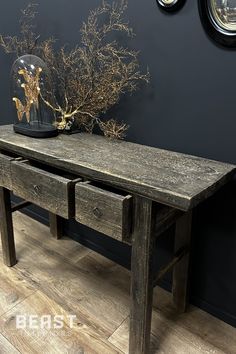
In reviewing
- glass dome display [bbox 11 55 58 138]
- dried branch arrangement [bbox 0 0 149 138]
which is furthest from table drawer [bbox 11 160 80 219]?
dried branch arrangement [bbox 0 0 149 138]

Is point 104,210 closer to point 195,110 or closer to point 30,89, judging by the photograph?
point 195,110

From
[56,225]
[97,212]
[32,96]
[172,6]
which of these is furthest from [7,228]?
[172,6]

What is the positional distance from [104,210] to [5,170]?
1.92ft

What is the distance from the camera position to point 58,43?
1.62 metres

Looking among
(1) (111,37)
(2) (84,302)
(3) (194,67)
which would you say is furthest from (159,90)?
(2) (84,302)

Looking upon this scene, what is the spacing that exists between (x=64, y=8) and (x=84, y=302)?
1454mm

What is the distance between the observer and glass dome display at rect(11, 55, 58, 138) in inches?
56.9

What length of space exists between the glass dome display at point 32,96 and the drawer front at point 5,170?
167mm

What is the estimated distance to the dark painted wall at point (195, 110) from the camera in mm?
1143

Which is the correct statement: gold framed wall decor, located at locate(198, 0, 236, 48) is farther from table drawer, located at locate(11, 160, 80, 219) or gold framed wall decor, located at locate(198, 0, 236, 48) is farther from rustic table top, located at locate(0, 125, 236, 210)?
table drawer, located at locate(11, 160, 80, 219)

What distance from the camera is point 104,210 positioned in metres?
0.99

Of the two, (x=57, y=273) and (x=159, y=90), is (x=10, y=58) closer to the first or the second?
(x=159, y=90)

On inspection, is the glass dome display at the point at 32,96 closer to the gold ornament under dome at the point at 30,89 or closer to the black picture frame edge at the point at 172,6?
the gold ornament under dome at the point at 30,89

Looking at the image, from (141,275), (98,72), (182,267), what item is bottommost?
(182,267)
